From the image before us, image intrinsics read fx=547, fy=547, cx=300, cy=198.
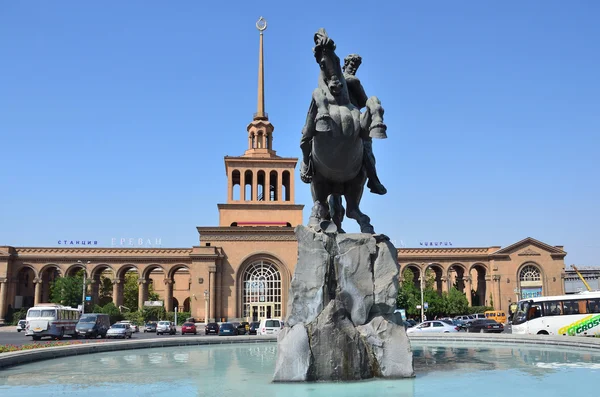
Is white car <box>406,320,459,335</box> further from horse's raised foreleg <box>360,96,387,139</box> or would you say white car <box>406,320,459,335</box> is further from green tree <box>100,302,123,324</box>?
green tree <box>100,302,123,324</box>

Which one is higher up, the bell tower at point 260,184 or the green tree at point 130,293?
the bell tower at point 260,184

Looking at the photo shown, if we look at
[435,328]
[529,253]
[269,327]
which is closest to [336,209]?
[269,327]

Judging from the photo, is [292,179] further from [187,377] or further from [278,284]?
[187,377]

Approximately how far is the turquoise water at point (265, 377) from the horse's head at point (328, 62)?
3805 mm

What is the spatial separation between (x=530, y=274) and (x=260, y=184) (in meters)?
28.5

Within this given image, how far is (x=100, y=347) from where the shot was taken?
11.2 meters

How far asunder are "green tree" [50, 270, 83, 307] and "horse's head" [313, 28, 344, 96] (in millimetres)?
48148

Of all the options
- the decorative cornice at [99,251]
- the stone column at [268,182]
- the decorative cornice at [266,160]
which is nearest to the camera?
the decorative cornice at [266,160]

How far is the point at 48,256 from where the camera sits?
51.8m

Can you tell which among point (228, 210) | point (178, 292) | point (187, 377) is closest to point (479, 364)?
point (187, 377)

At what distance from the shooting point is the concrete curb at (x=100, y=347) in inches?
350

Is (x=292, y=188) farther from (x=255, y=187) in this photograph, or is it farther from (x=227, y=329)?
(x=227, y=329)

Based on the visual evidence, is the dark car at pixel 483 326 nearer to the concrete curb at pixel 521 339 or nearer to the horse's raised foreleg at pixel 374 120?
the concrete curb at pixel 521 339

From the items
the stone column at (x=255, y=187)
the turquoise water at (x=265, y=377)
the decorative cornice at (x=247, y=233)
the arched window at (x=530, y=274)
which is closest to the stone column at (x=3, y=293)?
the decorative cornice at (x=247, y=233)
